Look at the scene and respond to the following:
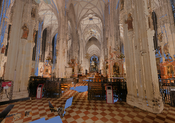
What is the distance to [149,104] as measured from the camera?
355 cm

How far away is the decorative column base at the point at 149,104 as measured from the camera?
11.0ft

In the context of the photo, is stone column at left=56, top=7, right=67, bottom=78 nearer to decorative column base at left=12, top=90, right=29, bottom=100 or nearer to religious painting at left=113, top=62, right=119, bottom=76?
decorative column base at left=12, top=90, right=29, bottom=100

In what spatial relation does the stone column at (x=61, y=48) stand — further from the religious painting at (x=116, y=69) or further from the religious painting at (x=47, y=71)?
the religious painting at (x=47, y=71)

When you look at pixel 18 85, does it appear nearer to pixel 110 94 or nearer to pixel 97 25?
pixel 110 94

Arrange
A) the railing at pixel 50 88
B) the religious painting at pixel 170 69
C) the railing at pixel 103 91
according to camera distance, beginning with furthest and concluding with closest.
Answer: the religious painting at pixel 170 69
the railing at pixel 50 88
the railing at pixel 103 91

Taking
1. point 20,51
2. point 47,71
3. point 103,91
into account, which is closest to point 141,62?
point 103,91

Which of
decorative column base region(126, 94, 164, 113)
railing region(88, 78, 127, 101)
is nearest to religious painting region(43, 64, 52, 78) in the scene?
railing region(88, 78, 127, 101)

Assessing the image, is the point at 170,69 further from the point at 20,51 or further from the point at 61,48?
the point at 20,51

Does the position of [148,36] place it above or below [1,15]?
below

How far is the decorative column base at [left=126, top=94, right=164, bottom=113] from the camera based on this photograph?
11.0 ft

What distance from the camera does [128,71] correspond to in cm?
470

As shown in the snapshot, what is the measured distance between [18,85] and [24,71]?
972mm

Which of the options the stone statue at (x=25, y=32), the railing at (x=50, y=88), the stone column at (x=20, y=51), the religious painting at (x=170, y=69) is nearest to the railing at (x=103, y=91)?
the railing at (x=50, y=88)

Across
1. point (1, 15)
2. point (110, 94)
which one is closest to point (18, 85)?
point (1, 15)
